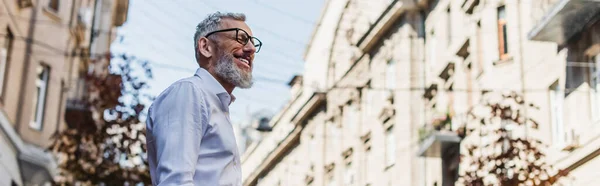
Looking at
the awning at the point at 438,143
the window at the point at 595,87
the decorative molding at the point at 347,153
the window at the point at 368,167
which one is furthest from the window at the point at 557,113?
the decorative molding at the point at 347,153

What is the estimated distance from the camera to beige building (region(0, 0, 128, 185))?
2086 centimetres

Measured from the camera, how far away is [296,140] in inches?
2074

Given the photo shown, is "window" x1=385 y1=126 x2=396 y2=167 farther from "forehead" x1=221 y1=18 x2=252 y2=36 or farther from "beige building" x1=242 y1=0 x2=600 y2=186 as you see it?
"forehead" x1=221 y1=18 x2=252 y2=36

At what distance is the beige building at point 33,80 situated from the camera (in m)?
20.9

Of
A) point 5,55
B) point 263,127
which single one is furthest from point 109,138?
point 263,127

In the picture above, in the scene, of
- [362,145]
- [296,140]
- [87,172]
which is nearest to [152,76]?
[87,172]

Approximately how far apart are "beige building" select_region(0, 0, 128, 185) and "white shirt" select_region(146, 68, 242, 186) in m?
17.2

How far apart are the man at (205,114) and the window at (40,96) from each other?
2137 centimetres

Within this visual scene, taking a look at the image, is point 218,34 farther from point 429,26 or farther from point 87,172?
point 429,26

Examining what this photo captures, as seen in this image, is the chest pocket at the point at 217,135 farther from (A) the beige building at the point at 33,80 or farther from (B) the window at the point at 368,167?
(B) the window at the point at 368,167

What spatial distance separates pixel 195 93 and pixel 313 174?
1768 inches

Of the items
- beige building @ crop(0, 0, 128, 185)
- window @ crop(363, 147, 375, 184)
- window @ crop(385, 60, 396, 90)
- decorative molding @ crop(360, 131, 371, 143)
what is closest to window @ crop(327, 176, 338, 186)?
decorative molding @ crop(360, 131, 371, 143)

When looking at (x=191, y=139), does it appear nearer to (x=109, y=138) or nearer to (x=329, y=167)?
(x=109, y=138)

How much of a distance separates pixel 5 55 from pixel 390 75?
15837 mm
